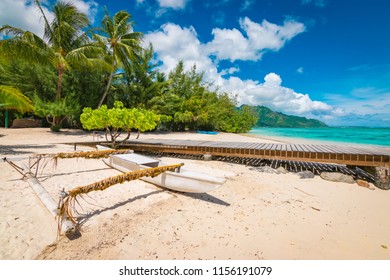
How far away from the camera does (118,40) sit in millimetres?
19203

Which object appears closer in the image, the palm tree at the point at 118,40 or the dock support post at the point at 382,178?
the dock support post at the point at 382,178

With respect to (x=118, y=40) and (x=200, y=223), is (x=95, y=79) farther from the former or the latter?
(x=200, y=223)

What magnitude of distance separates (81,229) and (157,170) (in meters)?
2.02

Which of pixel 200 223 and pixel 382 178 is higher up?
pixel 382 178

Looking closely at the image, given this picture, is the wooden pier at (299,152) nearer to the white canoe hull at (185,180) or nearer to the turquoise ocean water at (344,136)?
the white canoe hull at (185,180)

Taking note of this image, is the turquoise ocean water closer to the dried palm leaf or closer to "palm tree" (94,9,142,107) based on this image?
"palm tree" (94,9,142,107)

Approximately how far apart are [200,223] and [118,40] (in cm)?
2098

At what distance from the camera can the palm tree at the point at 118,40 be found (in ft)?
61.6

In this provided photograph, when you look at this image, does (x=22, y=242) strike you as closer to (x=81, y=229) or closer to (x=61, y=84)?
(x=81, y=229)

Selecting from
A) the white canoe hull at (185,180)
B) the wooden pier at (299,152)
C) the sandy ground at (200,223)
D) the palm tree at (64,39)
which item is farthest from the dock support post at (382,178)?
the palm tree at (64,39)

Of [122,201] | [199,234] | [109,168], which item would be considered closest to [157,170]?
[122,201]

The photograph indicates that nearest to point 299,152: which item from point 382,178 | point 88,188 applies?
point 382,178

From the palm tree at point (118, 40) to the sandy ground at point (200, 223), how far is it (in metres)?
15.8

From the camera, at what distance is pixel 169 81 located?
25656 mm
